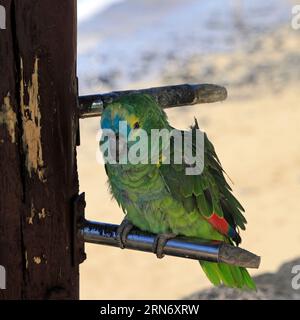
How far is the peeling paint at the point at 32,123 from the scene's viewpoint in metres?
1.44

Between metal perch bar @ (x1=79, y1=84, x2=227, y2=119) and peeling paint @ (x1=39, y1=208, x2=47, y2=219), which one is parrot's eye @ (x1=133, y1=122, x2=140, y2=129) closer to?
metal perch bar @ (x1=79, y1=84, x2=227, y2=119)

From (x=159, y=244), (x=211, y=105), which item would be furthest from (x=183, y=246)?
(x=211, y=105)

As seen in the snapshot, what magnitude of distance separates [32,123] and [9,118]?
0.04m

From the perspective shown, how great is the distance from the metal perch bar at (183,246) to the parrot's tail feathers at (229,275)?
30cm

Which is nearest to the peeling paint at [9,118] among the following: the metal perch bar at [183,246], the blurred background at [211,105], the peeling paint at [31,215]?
the peeling paint at [31,215]

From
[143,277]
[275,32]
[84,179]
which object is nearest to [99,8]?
[275,32]

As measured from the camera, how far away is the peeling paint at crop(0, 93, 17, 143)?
4.69 feet

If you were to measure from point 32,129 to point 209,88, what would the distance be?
1.54 feet

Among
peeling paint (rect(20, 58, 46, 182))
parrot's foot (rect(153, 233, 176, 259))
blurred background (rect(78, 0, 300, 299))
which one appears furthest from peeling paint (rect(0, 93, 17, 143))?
blurred background (rect(78, 0, 300, 299))

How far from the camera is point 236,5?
24.8 feet

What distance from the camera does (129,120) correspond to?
5.40 feet

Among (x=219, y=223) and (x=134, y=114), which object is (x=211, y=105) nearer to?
(x=219, y=223)

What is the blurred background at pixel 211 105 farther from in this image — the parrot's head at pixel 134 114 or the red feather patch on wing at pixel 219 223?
the parrot's head at pixel 134 114
